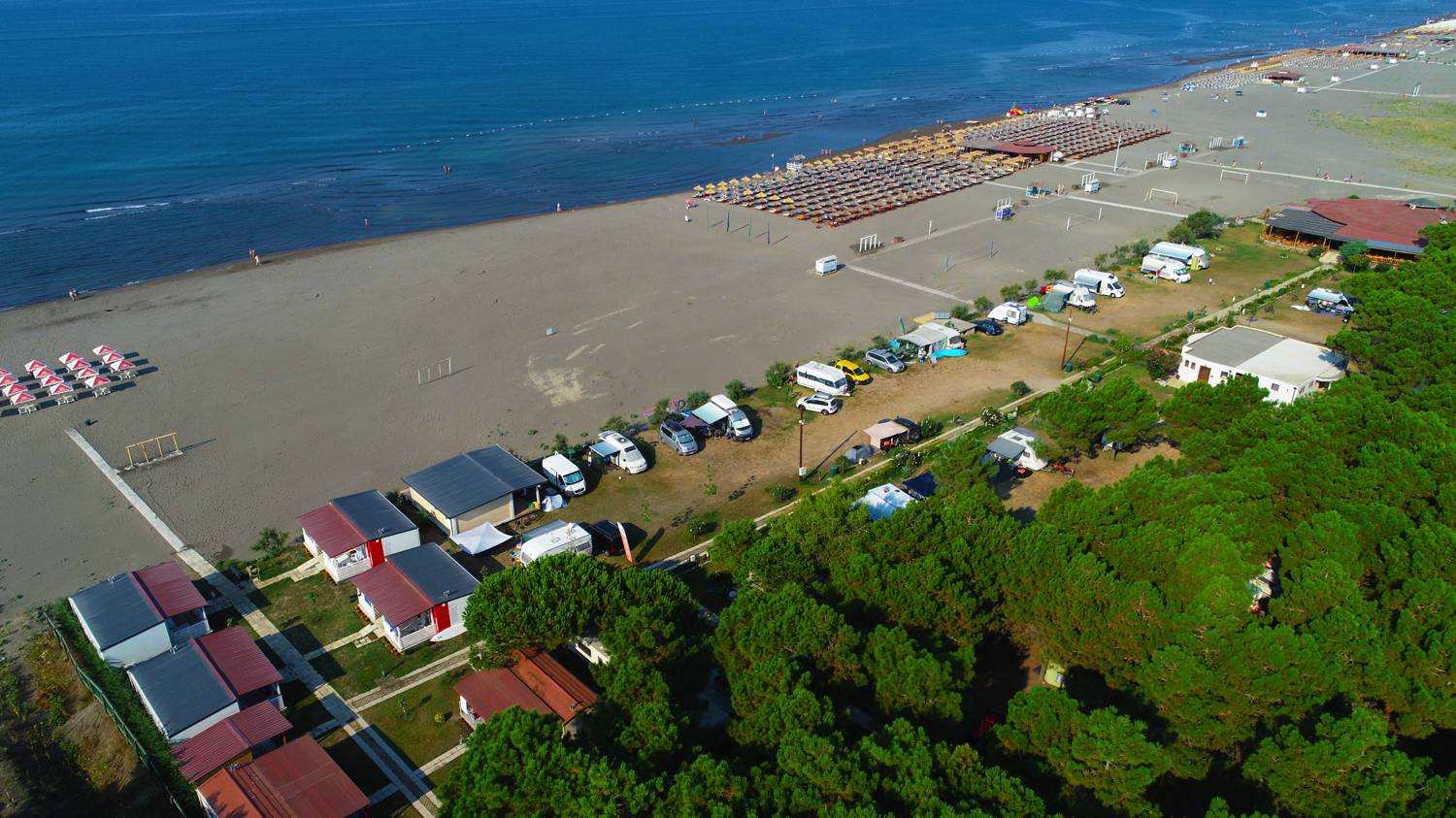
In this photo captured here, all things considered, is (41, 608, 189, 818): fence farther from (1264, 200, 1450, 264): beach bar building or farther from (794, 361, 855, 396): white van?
(1264, 200, 1450, 264): beach bar building

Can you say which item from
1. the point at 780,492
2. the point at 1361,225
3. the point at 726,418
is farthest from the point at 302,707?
the point at 1361,225

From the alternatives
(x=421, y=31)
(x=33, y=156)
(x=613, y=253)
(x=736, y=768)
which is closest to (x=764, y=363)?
(x=613, y=253)

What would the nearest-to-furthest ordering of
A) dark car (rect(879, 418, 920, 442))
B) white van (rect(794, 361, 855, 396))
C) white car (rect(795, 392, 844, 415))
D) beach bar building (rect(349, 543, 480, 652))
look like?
beach bar building (rect(349, 543, 480, 652)) < dark car (rect(879, 418, 920, 442)) < white car (rect(795, 392, 844, 415)) < white van (rect(794, 361, 855, 396))

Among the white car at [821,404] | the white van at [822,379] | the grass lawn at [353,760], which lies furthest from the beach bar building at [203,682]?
the white van at [822,379]

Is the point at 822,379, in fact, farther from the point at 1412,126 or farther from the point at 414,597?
the point at 1412,126

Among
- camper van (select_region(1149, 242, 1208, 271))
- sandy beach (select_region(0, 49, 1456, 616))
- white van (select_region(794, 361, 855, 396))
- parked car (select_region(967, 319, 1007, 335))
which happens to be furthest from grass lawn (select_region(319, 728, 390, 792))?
camper van (select_region(1149, 242, 1208, 271))
